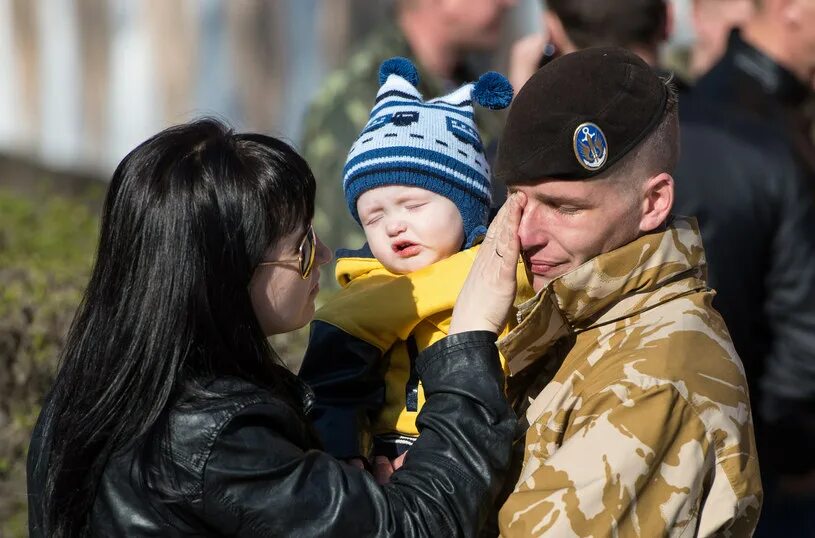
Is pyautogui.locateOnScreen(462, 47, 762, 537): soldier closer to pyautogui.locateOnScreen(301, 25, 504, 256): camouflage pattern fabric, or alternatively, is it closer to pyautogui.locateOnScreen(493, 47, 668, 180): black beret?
pyautogui.locateOnScreen(493, 47, 668, 180): black beret

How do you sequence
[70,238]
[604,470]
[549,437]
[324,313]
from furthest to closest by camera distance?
[70,238]
[324,313]
[549,437]
[604,470]

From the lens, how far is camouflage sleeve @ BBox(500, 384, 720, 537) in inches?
86.1

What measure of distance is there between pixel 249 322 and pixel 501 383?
0.51 metres

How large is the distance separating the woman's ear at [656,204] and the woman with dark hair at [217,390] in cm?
27

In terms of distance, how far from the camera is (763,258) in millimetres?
4277

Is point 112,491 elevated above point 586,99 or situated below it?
below

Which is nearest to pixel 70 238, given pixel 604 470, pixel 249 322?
pixel 249 322

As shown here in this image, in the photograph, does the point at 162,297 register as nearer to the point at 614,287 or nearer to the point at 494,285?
the point at 494,285

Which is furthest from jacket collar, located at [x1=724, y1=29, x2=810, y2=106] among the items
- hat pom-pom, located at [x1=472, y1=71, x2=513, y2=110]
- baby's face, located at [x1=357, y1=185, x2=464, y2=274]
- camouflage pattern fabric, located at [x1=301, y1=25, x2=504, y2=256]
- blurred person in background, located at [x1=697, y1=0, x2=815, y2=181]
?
baby's face, located at [x1=357, y1=185, x2=464, y2=274]

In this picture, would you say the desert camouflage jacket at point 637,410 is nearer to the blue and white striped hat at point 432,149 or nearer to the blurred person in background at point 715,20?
the blue and white striped hat at point 432,149

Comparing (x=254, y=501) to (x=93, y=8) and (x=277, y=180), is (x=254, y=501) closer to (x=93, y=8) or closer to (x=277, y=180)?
(x=277, y=180)

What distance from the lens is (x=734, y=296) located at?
4230 millimetres

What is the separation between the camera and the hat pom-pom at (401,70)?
321 cm

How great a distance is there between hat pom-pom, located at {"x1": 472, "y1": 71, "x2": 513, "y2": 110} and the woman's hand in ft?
2.08
